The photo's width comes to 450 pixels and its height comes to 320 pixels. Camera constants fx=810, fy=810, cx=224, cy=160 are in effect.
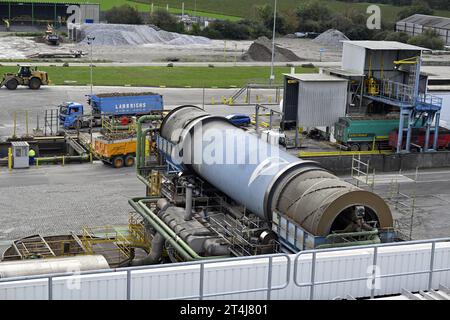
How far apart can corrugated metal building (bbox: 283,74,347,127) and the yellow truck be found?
851 centimetres

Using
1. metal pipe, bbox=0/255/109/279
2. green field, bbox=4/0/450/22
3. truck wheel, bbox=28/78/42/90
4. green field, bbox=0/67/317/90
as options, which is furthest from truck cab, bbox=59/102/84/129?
green field, bbox=4/0/450/22

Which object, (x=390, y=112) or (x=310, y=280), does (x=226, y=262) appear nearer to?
(x=310, y=280)

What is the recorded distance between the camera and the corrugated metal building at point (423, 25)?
323 ft

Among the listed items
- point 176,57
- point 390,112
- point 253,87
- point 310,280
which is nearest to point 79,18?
point 176,57

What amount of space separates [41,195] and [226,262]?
1853 centimetres

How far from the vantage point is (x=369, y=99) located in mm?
42344

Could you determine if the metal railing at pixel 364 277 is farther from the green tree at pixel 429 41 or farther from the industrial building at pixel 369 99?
the green tree at pixel 429 41

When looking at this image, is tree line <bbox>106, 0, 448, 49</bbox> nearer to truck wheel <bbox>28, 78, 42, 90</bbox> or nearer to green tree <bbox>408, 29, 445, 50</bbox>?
green tree <bbox>408, 29, 445, 50</bbox>

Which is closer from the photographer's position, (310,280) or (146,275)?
(146,275)

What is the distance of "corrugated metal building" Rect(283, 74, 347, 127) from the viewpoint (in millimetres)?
40594

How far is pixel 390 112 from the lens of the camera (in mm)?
42781

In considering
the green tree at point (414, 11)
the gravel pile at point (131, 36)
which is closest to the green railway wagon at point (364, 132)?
the gravel pile at point (131, 36)

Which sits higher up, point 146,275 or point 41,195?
point 146,275
